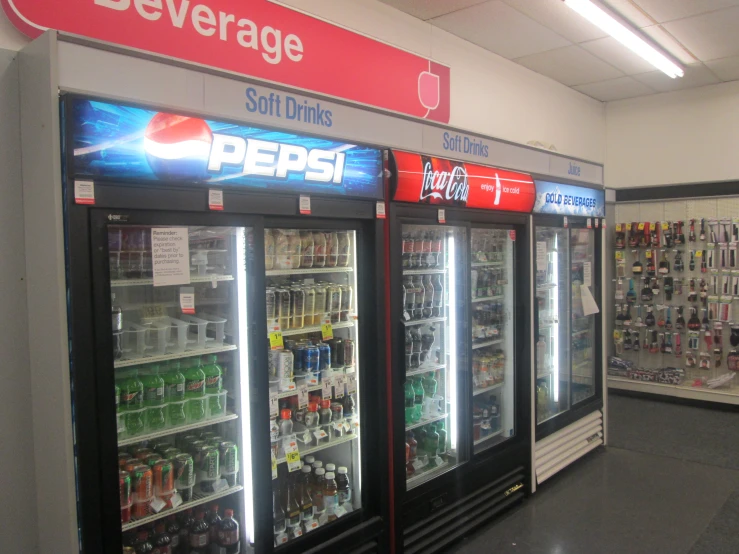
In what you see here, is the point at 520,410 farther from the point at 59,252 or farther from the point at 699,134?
the point at 699,134

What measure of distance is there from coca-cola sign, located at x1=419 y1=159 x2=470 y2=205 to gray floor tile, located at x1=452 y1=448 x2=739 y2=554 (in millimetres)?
2190

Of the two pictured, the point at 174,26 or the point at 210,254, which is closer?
the point at 210,254

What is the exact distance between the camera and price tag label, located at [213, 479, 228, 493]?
2652 mm

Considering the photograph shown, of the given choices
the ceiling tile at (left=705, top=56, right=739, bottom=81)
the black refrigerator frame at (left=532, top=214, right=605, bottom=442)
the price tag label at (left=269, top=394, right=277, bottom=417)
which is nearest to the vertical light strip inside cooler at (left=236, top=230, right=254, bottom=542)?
the price tag label at (left=269, top=394, right=277, bottom=417)

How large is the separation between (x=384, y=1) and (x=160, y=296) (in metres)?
3.04

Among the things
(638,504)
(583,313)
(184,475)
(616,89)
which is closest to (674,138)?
(616,89)

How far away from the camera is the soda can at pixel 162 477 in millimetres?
2467

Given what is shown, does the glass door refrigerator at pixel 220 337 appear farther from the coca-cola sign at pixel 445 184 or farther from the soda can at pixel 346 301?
the coca-cola sign at pixel 445 184

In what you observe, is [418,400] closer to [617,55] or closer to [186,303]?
[186,303]

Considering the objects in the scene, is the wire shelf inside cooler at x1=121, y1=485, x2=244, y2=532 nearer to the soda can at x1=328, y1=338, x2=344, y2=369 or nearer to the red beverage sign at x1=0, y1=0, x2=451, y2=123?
the soda can at x1=328, y1=338, x2=344, y2=369

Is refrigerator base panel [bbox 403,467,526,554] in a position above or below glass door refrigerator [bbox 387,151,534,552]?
below

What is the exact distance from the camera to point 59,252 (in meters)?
1.96

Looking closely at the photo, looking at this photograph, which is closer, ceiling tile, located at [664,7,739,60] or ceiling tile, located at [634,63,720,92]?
ceiling tile, located at [664,7,739,60]

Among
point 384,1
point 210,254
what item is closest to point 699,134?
point 384,1
